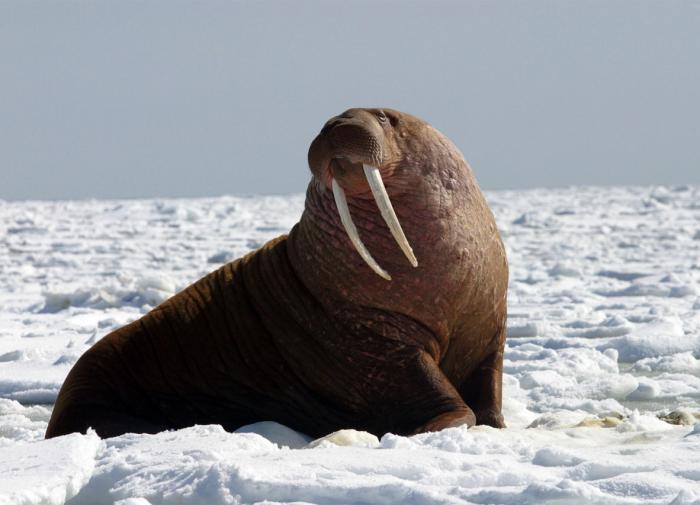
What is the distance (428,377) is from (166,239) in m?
16.8

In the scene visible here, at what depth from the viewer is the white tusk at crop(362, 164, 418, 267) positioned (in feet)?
14.1

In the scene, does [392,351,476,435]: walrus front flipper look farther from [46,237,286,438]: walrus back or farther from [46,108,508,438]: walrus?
[46,237,286,438]: walrus back

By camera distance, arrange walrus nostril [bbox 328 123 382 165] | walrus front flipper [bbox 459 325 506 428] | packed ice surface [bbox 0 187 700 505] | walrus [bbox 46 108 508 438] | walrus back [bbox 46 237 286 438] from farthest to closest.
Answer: walrus back [bbox 46 237 286 438]
walrus front flipper [bbox 459 325 506 428]
walrus [bbox 46 108 508 438]
walrus nostril [bbox 328 123 382 165]
packed ice surface [bbox 0 187 700 505]

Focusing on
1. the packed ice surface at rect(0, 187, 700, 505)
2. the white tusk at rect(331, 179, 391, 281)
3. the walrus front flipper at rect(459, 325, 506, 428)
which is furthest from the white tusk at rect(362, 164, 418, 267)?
the packed ice surface at rect(0, 187, 700, 505)

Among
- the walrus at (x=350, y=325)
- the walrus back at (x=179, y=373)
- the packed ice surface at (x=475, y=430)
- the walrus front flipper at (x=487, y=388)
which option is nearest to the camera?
the packed ice surface at (x=475, y=430)

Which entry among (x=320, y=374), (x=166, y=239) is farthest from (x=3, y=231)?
(x=320, y=374)

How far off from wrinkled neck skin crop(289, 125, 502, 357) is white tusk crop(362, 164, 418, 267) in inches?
7.9

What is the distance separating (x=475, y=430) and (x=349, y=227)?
33.4 inches

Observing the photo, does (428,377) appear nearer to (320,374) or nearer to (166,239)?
(320,374)

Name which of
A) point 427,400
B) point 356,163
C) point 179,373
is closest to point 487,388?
point 427,400

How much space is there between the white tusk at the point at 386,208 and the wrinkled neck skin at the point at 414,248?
0.20 metres

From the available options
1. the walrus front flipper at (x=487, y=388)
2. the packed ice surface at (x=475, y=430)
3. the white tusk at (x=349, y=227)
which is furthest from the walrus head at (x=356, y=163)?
the packed ice surface at (x=475, y=430)

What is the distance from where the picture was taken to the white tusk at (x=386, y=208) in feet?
14.1

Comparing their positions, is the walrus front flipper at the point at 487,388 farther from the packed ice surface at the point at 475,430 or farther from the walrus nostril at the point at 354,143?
the walrus nostril at the point at 354,143
